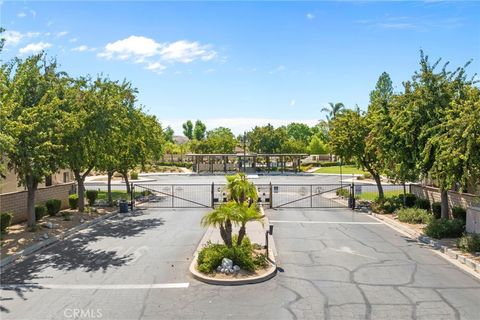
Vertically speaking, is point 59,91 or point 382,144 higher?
point 59,91

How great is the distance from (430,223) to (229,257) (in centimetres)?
1036

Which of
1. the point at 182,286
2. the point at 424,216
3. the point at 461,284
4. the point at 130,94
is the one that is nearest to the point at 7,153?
the point at 182,286

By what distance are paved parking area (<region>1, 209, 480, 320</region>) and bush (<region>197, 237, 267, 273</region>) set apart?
0.63 meters

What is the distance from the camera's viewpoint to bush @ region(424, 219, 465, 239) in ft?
60.9

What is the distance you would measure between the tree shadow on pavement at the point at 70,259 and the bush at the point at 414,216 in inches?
508

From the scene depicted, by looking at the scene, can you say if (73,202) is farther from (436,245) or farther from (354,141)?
(436,245)

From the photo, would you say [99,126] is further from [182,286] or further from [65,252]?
[182,286]

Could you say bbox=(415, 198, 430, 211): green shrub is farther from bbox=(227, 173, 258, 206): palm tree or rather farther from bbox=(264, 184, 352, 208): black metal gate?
bbox=(227, 173, 258, 206): palm tree

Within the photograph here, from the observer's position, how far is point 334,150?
2995 centimetres

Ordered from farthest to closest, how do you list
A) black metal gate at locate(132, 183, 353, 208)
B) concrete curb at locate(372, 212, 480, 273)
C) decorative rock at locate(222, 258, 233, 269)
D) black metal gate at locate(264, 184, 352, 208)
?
black metal gate at locate(264, 184, 352, 208) → black metal gate at locate(132, 183, 353, 208) → concrete curb at locate(372, 212, 480, 273) → decorative rock at locate(222, 258, 233, 269)

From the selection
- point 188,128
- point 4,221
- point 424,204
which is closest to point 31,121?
point 4,221

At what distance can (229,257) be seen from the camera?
45.1ft

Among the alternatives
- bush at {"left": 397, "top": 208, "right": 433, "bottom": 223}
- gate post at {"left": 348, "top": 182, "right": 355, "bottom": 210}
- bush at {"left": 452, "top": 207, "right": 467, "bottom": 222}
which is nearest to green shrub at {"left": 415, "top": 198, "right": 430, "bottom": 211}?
bush at {"left": 397, "top": 208, "right": 433, "bottom": 223}

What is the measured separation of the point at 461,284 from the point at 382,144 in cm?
1021
